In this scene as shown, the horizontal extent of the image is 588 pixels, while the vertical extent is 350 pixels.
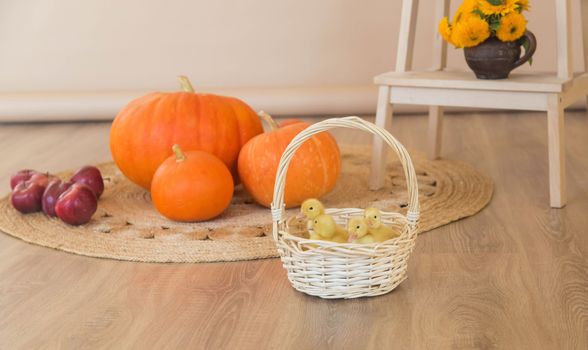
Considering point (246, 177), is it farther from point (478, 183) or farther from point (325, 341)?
point (325, 341)

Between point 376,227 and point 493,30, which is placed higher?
point 493,30

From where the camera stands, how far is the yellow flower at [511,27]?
1.75 meters

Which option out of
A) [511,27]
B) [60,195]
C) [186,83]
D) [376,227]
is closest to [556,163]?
[511,27]

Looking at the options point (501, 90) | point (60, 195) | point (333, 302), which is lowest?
point (333, 302)

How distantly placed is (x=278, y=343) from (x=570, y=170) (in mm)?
1220

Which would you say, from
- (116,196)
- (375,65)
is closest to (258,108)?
(375,65)

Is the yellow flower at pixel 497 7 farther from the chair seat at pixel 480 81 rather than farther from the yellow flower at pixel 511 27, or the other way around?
the chair seat at pixel 480 81

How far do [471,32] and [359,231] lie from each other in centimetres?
68

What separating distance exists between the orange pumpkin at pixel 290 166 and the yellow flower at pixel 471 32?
0.36 metres

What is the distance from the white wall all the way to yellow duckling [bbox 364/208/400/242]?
1.70 meters

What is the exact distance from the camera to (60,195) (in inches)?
69.2

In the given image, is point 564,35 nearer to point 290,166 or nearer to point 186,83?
point 290,166

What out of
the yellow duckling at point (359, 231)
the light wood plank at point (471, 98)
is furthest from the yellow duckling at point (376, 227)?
the light wood plank at point (471, 98)

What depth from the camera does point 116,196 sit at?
196 centimetres
